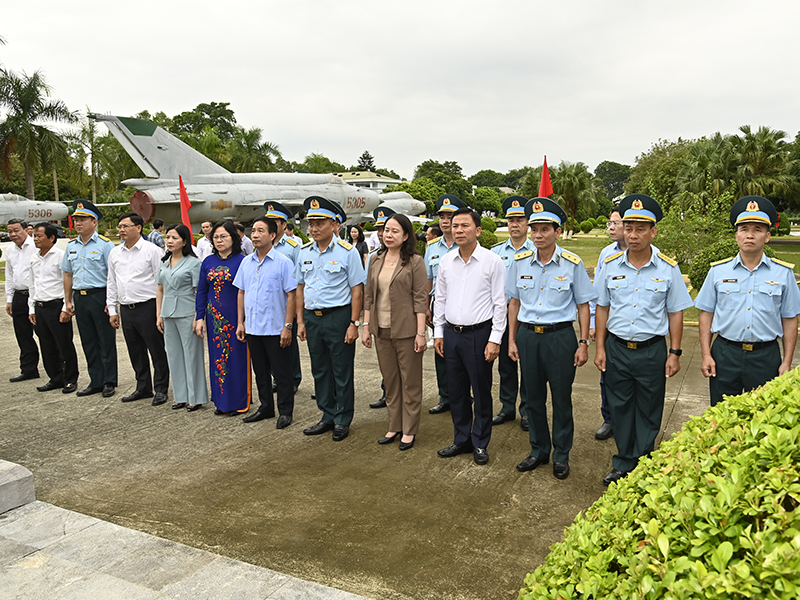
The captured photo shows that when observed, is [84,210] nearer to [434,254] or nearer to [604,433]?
[434,254]

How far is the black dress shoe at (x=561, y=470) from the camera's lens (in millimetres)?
4238

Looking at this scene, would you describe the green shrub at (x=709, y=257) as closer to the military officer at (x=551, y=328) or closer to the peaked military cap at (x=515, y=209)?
the peaked military cap at (x=515, y=209)

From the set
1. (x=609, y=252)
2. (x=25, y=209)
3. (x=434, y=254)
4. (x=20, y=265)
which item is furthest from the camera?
(x=25, y=209)

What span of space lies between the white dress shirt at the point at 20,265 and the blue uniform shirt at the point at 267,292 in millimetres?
3434

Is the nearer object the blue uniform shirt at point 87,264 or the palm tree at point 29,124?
the blue uniform shirt at point 87,264

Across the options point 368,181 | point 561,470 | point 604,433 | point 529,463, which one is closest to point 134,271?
point 529,463

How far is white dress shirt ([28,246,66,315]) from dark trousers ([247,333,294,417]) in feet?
8.99

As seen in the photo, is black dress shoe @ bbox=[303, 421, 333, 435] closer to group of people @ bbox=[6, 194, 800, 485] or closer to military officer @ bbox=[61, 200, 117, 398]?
group of people @ bbox=[6, 194, 800, 485]

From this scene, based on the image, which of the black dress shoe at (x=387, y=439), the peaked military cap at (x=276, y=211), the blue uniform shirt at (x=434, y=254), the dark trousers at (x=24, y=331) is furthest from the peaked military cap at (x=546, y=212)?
the dark trousers at (x=24, y=331)

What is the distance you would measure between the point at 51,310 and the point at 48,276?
40 centimetres

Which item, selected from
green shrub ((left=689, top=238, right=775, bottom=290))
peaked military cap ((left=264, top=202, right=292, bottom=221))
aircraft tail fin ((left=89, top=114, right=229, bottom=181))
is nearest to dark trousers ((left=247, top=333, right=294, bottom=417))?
peaked military cap ((left=264, top=202, right=292, bottom=221))

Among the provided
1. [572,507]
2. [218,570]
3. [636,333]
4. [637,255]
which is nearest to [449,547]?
[572,507]

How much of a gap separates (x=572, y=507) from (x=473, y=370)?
49.0 inches

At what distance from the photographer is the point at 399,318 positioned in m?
4.87
